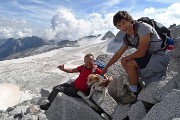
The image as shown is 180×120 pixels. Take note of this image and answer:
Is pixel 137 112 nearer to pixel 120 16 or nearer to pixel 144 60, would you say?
pixel 144 60

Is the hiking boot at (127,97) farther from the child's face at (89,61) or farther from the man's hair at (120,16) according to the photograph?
the man's hair at (120,16)

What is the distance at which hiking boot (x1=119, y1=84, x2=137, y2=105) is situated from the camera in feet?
32.6

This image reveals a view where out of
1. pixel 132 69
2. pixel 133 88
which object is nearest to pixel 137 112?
pixel 133 88

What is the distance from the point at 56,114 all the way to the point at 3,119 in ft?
8.07

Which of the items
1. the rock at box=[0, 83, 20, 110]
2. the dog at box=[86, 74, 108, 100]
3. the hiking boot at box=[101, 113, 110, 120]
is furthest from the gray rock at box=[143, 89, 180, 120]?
the rock at box=[0, 83, 20, 110]

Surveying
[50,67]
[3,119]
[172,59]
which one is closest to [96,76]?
[172,59]

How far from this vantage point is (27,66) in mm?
83688

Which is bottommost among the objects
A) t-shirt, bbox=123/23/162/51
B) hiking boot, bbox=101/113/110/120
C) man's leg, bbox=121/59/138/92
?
hiking boot, bbox=101/113/110/120

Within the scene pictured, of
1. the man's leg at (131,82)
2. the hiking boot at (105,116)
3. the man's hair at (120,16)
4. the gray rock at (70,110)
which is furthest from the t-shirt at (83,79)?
the man's hair at (120,16)

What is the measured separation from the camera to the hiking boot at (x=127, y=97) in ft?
32.6

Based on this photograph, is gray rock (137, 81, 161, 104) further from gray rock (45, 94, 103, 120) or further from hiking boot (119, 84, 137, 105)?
gray rock (45, 94, 103, 120)

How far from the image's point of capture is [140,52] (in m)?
8.98

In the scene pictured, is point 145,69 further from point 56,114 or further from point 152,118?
point 56,114

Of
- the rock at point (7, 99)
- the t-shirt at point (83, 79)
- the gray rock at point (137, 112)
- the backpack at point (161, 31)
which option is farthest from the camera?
the rock at point (7, 99)
